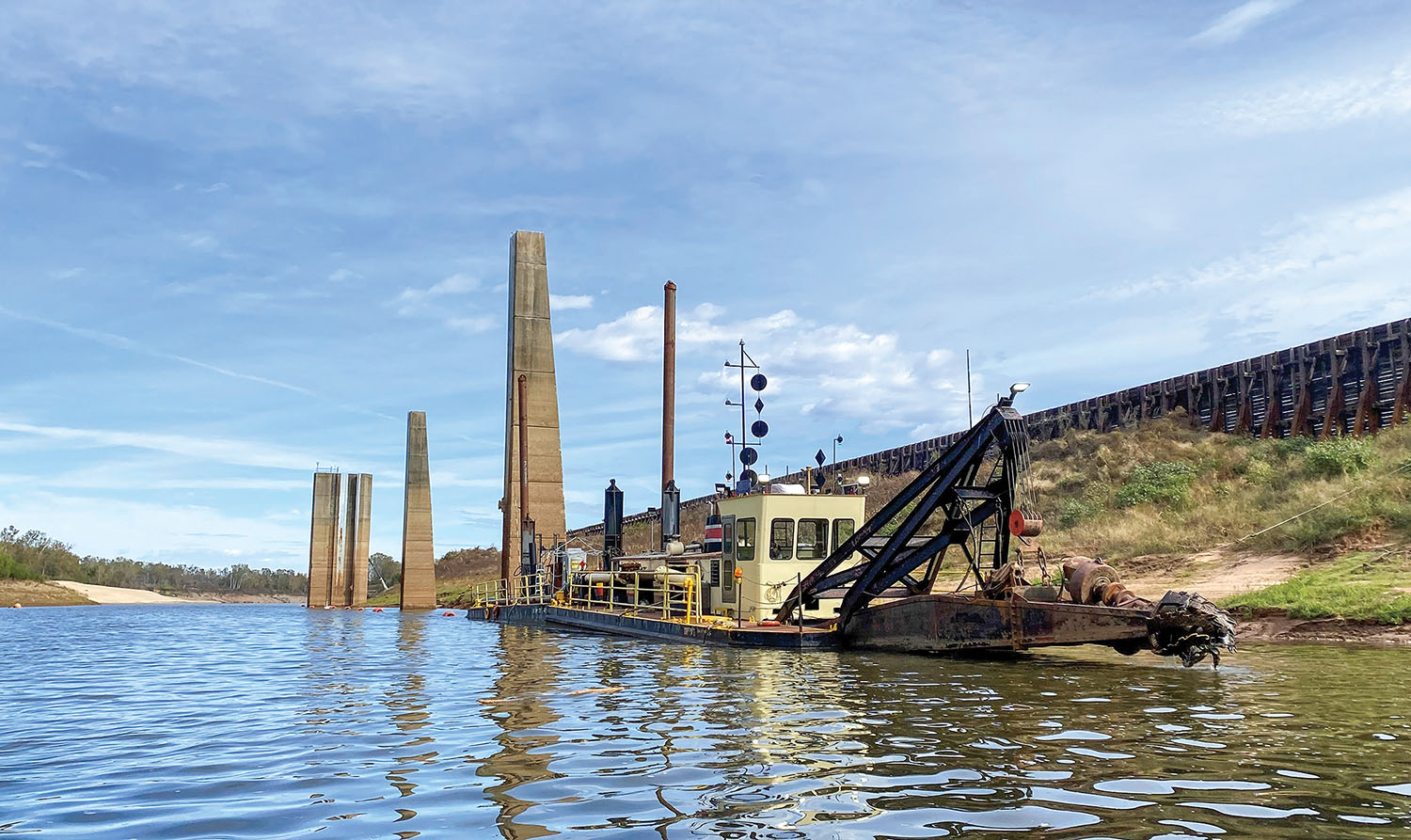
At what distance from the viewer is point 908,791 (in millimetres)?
7516

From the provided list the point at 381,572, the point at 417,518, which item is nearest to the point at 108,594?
the point at 381,572

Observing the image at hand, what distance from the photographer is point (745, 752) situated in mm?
9328

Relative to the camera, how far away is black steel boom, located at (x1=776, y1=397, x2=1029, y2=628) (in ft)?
59.1

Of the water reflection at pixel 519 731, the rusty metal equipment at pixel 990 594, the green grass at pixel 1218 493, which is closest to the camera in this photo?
the water reflection at pixel 519 731

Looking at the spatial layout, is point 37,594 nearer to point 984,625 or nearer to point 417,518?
point 417,518

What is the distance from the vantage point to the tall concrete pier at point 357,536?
315 feet

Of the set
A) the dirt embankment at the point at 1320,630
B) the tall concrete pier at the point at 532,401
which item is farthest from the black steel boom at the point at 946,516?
the tall concrete pier at the point at 532,401

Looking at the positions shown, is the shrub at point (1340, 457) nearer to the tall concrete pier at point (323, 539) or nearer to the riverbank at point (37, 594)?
the tall concrete pier at point (323, 539)

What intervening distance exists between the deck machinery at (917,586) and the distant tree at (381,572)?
120050 millimetres

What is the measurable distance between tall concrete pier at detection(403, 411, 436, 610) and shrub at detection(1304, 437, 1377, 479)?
58022 mm

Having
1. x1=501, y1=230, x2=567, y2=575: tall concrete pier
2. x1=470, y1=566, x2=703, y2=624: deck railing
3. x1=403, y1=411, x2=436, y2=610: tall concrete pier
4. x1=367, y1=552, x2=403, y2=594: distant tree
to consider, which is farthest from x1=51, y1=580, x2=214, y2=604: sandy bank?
x1=470, y1=566, x2=703, y2=624: deck railing

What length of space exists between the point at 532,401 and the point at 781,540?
3168 cm

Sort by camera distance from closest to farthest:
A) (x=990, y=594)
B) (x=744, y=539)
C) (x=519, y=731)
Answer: (x=519, y=731), (x=990, y=594), (x=744, y=539)

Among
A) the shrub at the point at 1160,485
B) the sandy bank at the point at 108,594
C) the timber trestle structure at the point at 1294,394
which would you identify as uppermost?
the timber trestle structure at the point at 1294,394
